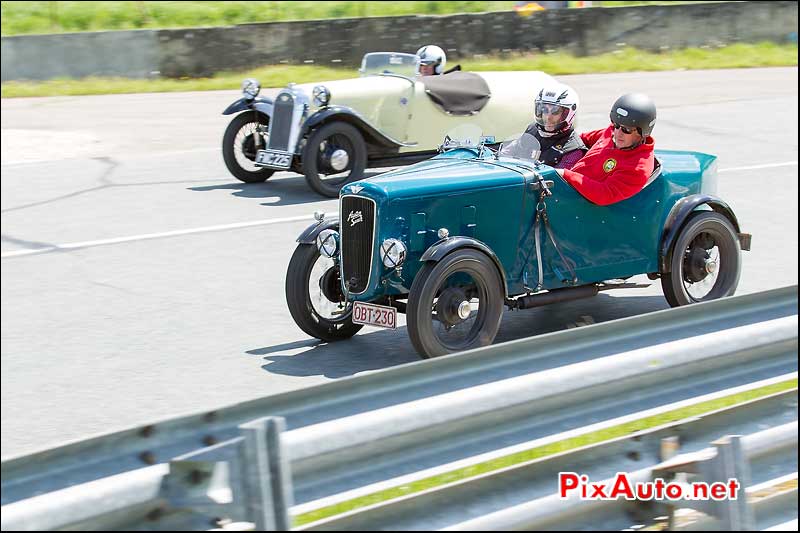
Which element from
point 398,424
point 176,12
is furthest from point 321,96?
point 176,12

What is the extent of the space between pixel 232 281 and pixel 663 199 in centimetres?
315

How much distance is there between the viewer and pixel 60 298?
324 inches

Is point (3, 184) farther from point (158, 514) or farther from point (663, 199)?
point (158, 514)

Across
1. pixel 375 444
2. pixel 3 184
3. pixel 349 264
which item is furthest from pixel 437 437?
pixel 3 184

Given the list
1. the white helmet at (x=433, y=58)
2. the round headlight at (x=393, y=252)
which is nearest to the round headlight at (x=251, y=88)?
the white helmet at (x=433, y=58)

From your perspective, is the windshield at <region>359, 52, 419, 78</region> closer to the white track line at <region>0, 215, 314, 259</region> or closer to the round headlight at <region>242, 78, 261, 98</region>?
the round headlight at <region>242, 78, 261, 98</region>

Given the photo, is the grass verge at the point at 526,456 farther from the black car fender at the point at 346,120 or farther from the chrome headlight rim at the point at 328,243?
the black car fender at the point at 346,120

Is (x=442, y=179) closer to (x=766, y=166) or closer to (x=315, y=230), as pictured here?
(x=315, y=230)

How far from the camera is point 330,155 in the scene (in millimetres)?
12094

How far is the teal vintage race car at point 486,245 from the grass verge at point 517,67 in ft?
43.0

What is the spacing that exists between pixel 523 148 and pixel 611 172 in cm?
57

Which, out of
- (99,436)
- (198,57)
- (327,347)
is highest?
(198,57)

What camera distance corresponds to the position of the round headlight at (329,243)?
6988mm

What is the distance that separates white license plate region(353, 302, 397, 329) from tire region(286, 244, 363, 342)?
0.37m
